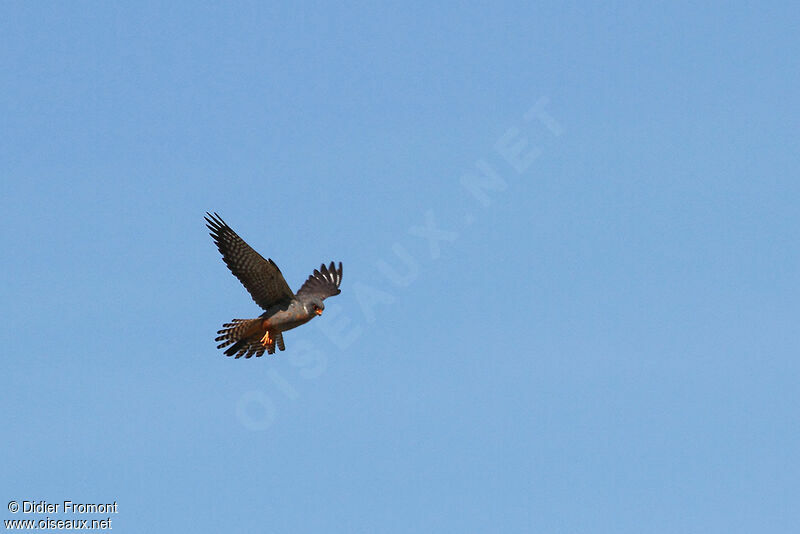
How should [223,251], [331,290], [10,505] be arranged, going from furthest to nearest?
1. [331,290]
2. [223,251]
3. [10,505]

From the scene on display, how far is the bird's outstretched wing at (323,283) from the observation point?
90.7 ft

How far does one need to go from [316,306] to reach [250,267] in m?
1.78

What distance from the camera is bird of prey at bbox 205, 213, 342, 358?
84.5ft

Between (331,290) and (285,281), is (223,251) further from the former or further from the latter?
(331,290)

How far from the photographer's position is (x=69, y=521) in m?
24.6

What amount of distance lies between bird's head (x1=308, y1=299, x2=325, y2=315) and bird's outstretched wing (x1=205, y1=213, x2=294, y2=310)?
1.63ft

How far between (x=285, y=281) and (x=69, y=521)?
6.50 metres

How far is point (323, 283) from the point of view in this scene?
28.2 m

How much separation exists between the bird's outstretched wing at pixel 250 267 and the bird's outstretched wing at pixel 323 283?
3.32 ft

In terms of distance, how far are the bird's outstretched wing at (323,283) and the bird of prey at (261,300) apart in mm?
22

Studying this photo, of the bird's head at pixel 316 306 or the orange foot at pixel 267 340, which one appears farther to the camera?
the orange foot at pixel 267 340

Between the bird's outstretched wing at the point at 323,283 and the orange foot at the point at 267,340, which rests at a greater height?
the bird's outstretched wing at the point at 323,283

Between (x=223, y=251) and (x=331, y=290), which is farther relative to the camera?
(x=331, y=290)

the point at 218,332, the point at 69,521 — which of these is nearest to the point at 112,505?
the point at 69,521
